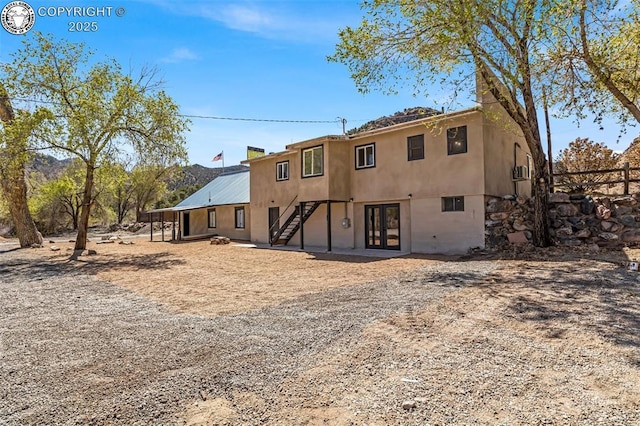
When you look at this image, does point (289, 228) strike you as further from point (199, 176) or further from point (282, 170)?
point (199, 176)

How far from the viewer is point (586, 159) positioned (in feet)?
73.0

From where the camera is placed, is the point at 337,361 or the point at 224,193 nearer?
the point at 337,361

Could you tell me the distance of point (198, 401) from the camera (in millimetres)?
2871

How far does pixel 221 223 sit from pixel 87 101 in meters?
12.3

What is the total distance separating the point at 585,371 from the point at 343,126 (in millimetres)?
21499

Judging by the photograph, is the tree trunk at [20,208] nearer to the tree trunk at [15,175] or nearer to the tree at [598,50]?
the tree trunk at [15,175]

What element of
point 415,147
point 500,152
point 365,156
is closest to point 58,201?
point 365,156

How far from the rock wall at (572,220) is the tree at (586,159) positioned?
945 centimetres

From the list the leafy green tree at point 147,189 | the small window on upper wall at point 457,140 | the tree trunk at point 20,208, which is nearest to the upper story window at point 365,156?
the small window on upper wall at point 457,140

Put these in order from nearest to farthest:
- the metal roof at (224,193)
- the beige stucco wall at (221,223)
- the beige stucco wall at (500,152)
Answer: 1. the beige stucco wall at (500,152)
2. the beige stucco wall at (221,223)
3. the metal roof at (224,193)

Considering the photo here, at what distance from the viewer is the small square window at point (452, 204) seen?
1282 cm

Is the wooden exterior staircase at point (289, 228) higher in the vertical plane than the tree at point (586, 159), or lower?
lower

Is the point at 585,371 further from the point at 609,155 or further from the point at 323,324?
the point at 609,155

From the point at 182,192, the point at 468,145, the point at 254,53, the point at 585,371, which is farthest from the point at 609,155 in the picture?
the point at 182,192
